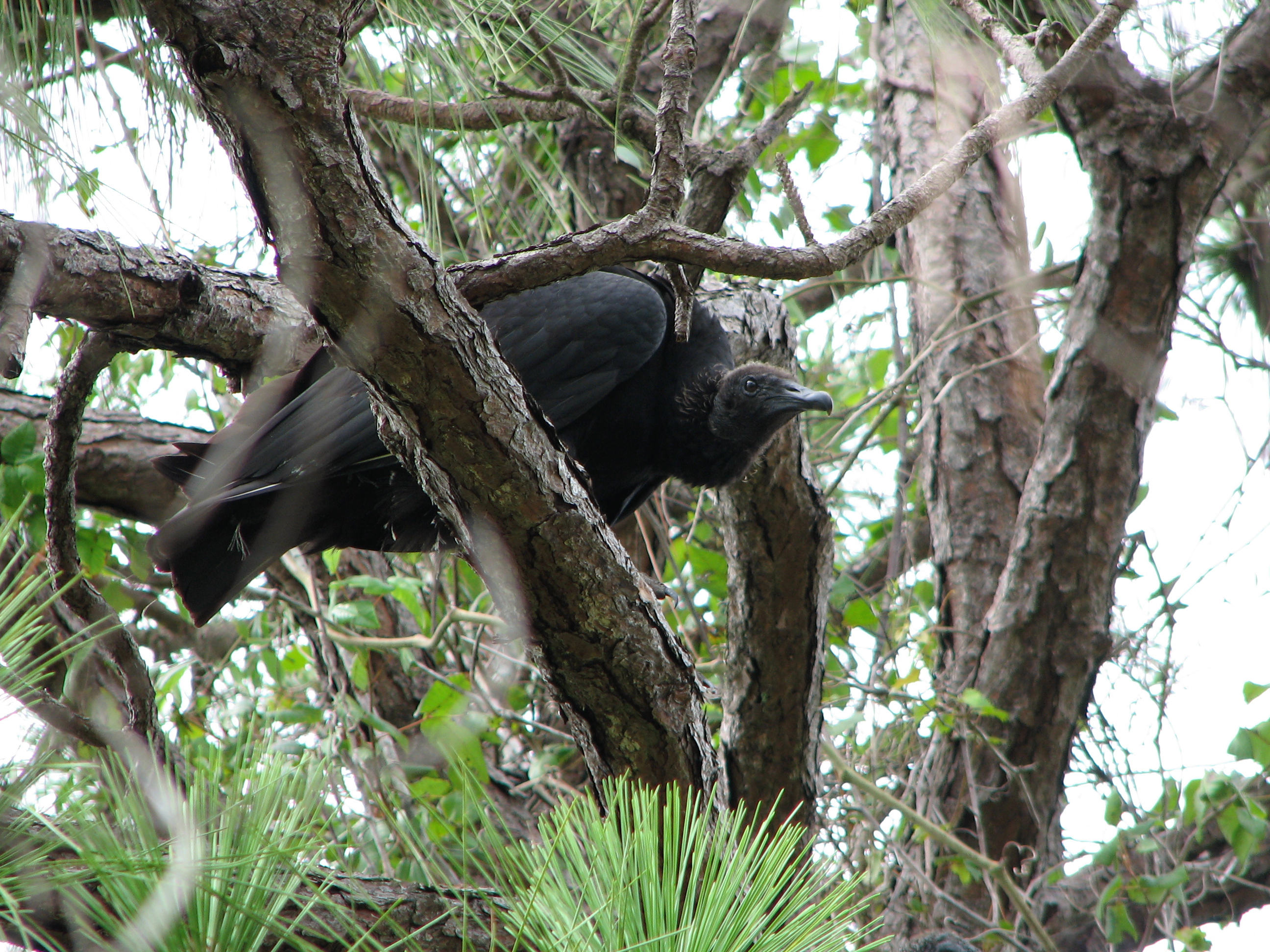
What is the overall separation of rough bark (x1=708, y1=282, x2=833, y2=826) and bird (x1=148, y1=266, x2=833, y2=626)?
0.15 metres

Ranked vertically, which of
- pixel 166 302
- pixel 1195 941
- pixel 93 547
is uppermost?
pixel 166 302

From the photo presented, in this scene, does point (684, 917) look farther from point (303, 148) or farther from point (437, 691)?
point (437, 691)

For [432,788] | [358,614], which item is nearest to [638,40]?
[358,614]

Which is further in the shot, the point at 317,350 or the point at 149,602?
the point at 149,602

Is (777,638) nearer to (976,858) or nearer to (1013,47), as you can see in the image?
(976,858)

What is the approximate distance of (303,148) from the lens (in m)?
1.18

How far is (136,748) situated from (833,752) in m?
1.82

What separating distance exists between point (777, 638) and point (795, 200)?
131cm

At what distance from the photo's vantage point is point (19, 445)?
254 centimetres

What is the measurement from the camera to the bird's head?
2678mm

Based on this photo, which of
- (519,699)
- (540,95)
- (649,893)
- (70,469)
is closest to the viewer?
(649,893)

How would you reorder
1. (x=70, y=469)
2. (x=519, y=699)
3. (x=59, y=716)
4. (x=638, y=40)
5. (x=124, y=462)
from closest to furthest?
1. (x=59, y=716)
2. (x=638, y=40)
3. (x=70, y=469)
4. (x=124, y=462)
5. (x=519, y=699)

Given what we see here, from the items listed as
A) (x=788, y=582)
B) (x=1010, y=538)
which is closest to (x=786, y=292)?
(x=1010, y=538)

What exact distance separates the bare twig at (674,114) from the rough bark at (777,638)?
129 centimetres
